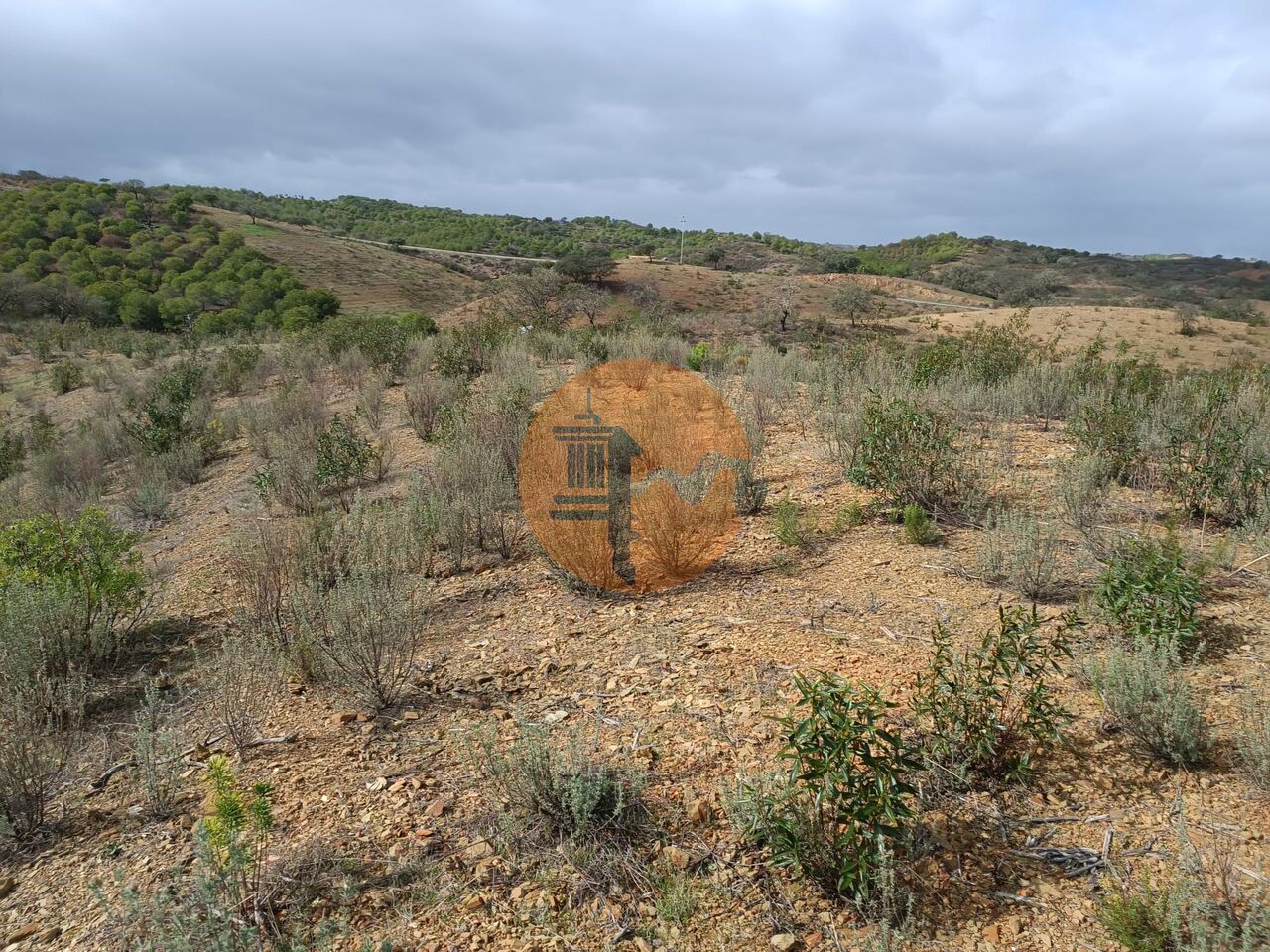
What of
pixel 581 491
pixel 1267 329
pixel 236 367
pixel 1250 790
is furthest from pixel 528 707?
pixel 1267 329

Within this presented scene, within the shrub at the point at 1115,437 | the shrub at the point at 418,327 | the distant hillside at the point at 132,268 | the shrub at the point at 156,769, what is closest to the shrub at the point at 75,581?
the shrub at the point at 156,769

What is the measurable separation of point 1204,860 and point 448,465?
4848mm

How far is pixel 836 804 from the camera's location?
81.6 inches

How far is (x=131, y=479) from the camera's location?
8375mm

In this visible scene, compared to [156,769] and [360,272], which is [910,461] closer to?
[156,769]

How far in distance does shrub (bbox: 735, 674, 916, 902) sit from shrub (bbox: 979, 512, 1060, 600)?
1.99 metres

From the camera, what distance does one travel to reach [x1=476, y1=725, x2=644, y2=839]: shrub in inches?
88.9

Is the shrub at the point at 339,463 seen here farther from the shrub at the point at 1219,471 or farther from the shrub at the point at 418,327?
the shrub at the point at 418,327

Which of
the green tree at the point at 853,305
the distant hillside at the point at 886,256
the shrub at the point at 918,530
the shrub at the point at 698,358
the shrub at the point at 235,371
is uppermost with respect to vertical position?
the distant hillside at the point at 886,256

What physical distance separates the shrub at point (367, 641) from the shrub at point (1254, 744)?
3341mm

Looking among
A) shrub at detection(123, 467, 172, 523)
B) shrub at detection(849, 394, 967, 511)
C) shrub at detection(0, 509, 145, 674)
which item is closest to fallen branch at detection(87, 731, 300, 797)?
shrub at detection(0, 509, 145, 674)

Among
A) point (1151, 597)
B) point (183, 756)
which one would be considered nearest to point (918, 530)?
point (1151, 597)

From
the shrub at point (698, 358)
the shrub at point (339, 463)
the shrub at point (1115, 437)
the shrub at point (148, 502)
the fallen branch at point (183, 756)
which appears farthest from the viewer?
the shrub at point (698, 358)

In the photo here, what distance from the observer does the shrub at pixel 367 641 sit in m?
3.05
